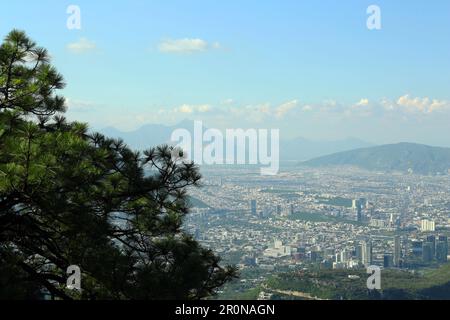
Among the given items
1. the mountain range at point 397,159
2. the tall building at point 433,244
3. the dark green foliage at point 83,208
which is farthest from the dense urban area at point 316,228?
the mountain range at point 397,159

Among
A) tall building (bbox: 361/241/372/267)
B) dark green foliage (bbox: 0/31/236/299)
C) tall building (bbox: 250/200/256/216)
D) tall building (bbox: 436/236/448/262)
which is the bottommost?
tall building (bbox: 436/236/448/262)

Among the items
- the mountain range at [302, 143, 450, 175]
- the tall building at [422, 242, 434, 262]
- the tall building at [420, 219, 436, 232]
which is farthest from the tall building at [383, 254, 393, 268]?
the mountain range at [302, 143, 450, 175]

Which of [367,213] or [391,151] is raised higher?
[391,151]

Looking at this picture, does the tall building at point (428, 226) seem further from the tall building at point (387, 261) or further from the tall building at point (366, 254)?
the tall building at point (387, 261)

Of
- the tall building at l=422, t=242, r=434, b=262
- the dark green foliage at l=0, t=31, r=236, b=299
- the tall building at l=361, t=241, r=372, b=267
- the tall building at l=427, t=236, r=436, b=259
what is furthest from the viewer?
the tall building at l=427, t=236, r=436, b=259

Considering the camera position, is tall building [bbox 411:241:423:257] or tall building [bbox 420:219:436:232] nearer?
tall building [bbox 411:241:423:257]

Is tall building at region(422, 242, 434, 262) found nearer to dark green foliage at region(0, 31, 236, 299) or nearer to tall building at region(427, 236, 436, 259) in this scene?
tall building at region(427, 236, 436, 259)

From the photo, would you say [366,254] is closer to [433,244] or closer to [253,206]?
[433,244]

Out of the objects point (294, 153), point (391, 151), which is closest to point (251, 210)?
point (391, 151)
